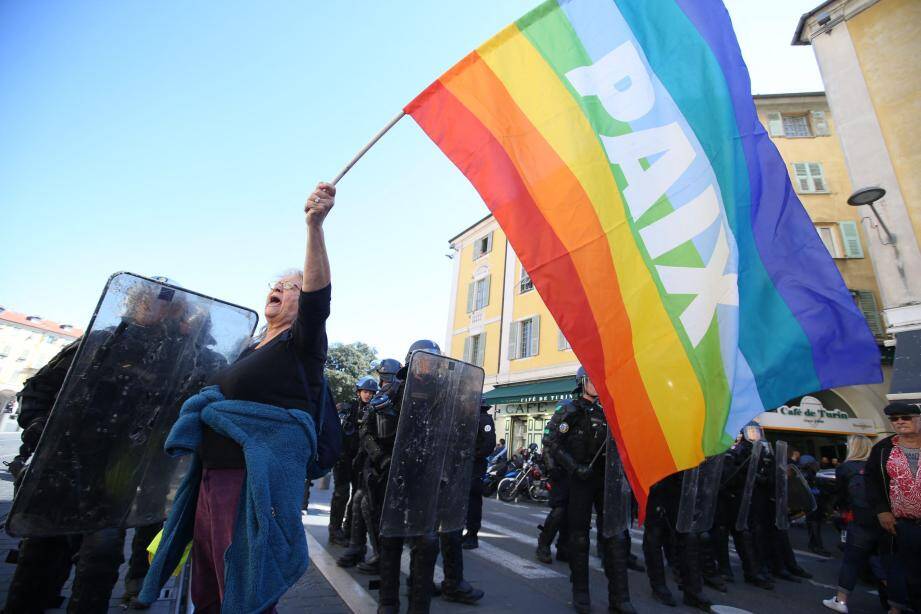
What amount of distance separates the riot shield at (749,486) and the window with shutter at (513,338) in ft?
52.5

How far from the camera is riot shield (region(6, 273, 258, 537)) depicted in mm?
2322

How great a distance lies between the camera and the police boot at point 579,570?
12.7ft

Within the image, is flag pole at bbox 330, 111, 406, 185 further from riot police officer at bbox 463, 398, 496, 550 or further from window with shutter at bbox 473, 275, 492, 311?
window with shutter at bbox 473, 275, 492, 311

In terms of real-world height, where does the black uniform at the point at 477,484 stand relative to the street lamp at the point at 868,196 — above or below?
below

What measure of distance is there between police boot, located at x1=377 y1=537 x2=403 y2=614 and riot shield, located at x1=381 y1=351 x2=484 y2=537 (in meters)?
0.21

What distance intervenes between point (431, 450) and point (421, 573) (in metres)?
0.79

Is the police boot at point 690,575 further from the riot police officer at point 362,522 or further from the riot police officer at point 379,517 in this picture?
the riot police officer at point 362,522

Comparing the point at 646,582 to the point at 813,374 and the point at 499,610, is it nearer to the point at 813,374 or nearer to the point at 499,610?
the point at 499,610

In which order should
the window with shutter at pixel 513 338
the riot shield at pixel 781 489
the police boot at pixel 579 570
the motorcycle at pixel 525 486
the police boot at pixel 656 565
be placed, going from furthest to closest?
the window with shutter at pixel 513 338 < the motorcycle at pixel 525 486 < the riot shield at pixel 781 489 < the police boot at pixel 656 565 < the police boot at pixel 579 570

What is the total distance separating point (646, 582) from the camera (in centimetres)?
515

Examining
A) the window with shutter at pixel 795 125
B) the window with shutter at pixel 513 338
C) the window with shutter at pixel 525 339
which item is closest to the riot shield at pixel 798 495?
the window with shutter at pixel 525 339

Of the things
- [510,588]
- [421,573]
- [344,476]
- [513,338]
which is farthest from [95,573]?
[513,338]

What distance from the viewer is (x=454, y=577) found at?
13.3ft

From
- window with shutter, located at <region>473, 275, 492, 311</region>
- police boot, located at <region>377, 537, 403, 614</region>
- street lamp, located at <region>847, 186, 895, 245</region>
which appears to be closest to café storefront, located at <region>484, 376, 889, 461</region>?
street lamp, located at <region>847, 186, 895, 245</region>
